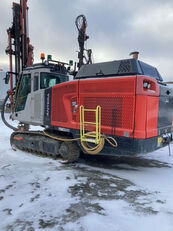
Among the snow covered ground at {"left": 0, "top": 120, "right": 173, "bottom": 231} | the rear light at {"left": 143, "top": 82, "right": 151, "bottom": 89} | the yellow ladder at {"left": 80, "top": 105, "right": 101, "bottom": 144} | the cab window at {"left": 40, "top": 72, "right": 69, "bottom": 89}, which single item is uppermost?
the cab window at {"left": 40, "top": 72, "right": 69, "bottom": 89}

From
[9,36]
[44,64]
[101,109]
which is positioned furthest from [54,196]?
[9,36]

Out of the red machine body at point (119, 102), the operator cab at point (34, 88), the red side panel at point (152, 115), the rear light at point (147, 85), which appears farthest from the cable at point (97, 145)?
the operator cab at point (34, 88)

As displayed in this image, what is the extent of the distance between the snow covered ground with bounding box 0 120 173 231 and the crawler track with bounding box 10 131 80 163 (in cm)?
24

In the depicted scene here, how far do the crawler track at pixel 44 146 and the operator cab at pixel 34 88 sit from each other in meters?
0.41

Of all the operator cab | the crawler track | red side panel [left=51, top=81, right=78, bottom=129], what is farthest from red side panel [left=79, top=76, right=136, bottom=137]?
the operator cab

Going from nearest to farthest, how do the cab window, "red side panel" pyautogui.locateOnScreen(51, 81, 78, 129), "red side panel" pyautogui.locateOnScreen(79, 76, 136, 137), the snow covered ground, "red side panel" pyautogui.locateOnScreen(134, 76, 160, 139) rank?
the snow covered ground < "red side panel" pyautogui.locateOnScreen(134, 76, 160, 139) < "red side panel" pyautogui.locateOnScreen(79, 76, 136, 137) < "red side panel" pyautogui.locateOnScreen(51, 81, 78, 129) < the cab window

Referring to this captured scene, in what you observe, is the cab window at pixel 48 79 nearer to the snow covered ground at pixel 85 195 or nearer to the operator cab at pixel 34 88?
the operator cab at pixel 34 88

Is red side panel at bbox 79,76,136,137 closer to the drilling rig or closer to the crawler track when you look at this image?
the drilling rig

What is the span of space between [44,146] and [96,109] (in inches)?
77.9

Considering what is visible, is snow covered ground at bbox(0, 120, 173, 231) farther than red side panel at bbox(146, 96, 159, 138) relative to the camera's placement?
No

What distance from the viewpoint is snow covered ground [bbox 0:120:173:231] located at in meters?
2.42

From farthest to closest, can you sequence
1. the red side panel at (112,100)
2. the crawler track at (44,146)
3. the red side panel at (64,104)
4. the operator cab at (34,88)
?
the operator cab at (34,88) → the crawler track at (44,146) → the red side panel at (64,104) → the red side panel at (112,100)

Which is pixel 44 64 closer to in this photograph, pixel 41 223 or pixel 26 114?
pixel 26 114

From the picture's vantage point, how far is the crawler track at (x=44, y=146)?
473 centimetres
